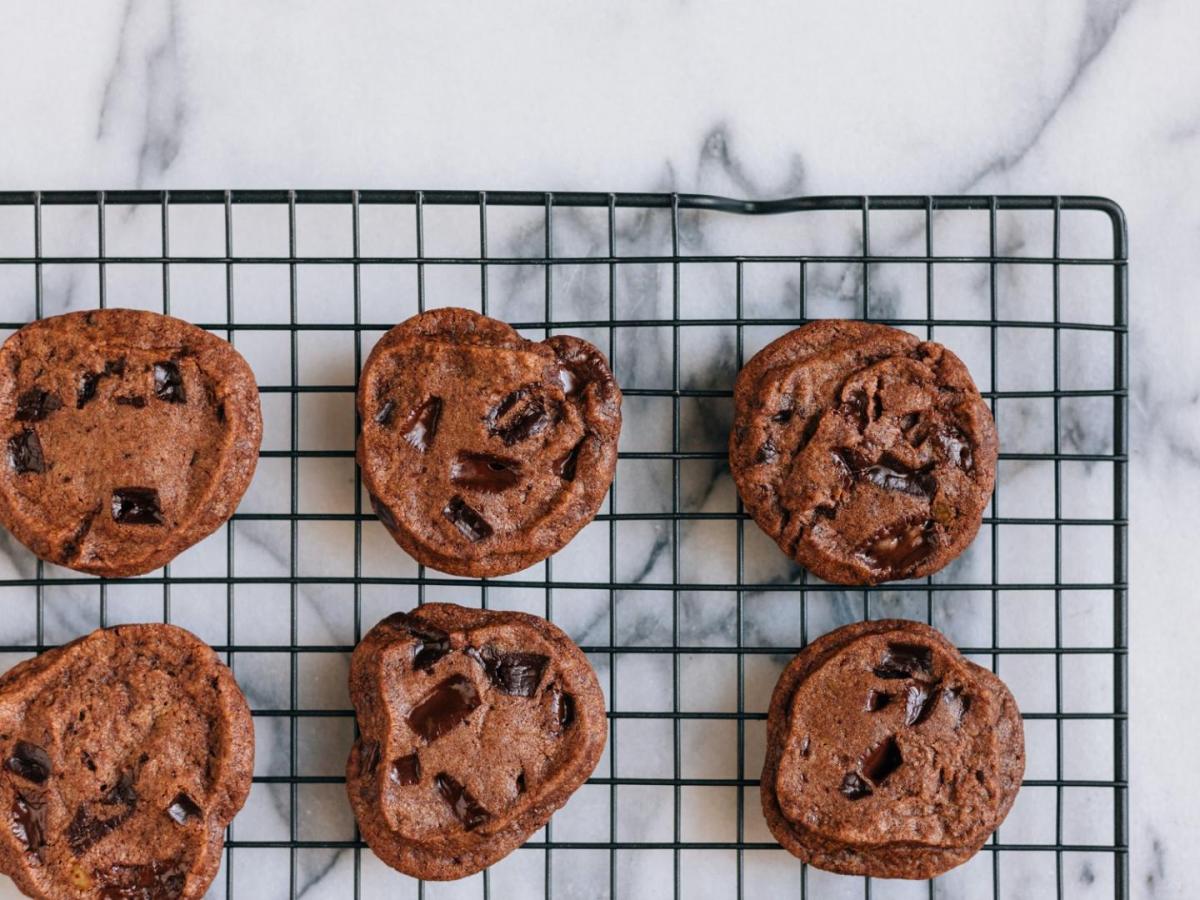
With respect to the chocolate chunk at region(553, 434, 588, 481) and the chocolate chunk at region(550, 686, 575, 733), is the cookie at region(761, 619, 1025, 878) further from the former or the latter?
the chocolate chunk at region(553, 434, 588, 481)

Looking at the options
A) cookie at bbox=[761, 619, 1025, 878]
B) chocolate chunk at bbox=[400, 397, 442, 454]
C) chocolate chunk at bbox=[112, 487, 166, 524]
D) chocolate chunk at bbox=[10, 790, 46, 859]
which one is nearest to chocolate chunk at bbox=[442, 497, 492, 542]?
chocolate chunk at bbox=[400, 397, 442, 454]

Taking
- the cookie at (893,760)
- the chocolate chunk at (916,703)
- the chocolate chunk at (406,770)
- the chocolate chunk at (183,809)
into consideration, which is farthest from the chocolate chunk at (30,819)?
the chocolate chunk at (916,703)

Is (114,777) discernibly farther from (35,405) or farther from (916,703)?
(916,703)

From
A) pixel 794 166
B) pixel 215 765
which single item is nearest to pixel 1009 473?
pixel 794 166

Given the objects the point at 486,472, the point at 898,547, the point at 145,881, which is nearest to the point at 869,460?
the point at 898,547

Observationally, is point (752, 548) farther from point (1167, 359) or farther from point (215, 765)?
point (215, 765)

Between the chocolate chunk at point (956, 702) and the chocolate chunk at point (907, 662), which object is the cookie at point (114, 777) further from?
the chocolate chunk at point (956, 702)
